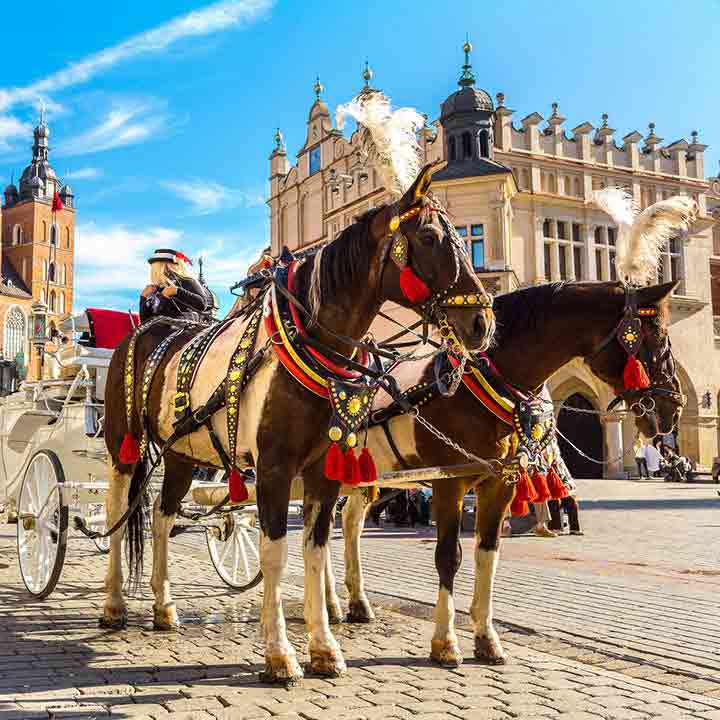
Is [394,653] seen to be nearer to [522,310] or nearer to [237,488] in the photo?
[237,488]

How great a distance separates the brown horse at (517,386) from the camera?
5.18 m

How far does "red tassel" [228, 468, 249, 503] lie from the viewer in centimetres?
501

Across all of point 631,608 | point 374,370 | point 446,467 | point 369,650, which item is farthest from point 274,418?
point 631,608

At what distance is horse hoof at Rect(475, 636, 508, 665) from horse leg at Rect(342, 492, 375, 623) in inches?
55.1

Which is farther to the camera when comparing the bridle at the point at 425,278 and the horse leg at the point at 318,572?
the horse leg at the point at 318,572

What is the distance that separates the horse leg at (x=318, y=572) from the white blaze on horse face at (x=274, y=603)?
17 centimetres

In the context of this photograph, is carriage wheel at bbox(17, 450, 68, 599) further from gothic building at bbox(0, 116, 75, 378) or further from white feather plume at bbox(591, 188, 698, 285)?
gothic building at bbox(0, 116, 75, 378)

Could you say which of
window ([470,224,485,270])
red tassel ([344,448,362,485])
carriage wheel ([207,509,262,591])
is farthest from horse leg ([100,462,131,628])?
window ([470,224,485,270])

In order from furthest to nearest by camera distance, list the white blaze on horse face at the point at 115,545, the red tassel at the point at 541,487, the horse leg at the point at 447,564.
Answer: the white blaze on horse face at the point at 115,545 < the red tassel at the point at 541,487 < the horse leg at the point at 447,564

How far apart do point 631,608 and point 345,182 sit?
1203 inches

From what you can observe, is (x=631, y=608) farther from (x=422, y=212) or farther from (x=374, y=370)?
(x=422, y=212)

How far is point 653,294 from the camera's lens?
5.57 metres

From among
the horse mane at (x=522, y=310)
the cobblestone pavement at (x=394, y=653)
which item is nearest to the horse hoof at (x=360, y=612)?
the cobblestone pavement at (x=394, y=653)

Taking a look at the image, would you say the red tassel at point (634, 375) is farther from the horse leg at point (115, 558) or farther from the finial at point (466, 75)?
the finial at point (466, 75)
